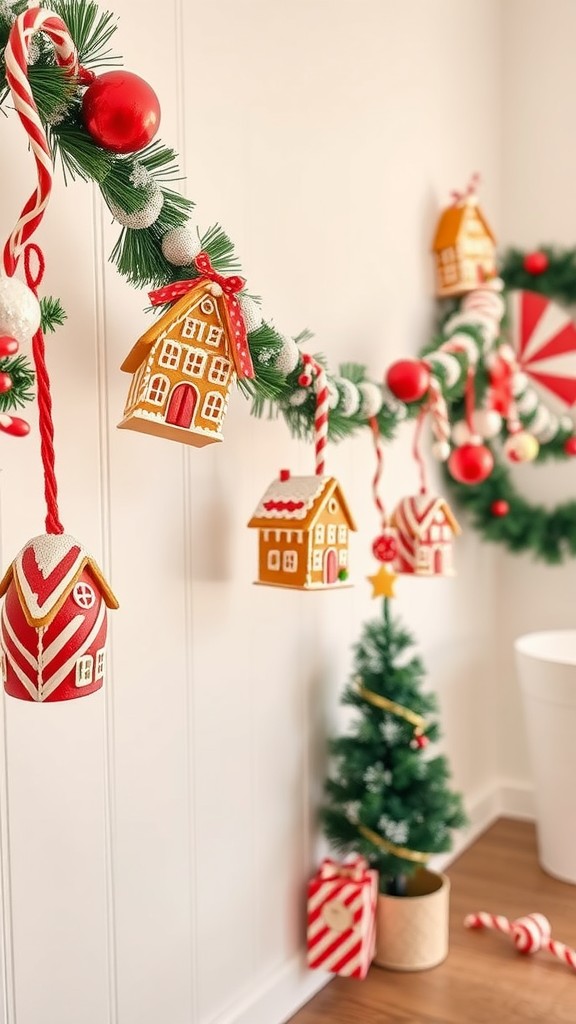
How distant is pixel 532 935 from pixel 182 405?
1329 mm

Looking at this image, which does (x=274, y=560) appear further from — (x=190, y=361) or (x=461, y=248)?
(x=461, y=248)

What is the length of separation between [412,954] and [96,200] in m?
1.43

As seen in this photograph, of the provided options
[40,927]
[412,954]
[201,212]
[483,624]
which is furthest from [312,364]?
[483,624]

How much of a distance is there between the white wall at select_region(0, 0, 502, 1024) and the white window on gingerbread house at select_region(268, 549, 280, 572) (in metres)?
0.12

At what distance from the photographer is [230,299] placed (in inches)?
46.2

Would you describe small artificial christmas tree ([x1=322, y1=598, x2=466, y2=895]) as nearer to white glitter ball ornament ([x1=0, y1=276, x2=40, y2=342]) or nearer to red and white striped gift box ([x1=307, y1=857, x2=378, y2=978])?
red and white striped gift box ([x1=307, y1=857, x2=378, y2=978])

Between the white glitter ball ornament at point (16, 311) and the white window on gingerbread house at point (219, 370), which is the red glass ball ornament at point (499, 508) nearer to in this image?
the white window on gingerbread house at point (219, 370)

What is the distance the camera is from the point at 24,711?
1.19 m

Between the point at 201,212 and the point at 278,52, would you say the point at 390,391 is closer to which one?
the point at 201,212

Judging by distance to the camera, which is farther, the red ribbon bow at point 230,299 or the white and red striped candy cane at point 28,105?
the red ribbon bow at point 230,299

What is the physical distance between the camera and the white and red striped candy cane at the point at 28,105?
904 millimetres

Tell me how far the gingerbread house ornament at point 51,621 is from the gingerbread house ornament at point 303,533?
48cm

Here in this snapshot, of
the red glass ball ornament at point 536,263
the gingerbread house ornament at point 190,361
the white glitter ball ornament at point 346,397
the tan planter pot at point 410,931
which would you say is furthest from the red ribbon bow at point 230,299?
the red glass ball ornament at point 536,263

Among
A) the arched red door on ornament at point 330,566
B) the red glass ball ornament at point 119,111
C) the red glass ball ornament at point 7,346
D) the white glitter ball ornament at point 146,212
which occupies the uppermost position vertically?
the red glass ball ornament at point 119,111
